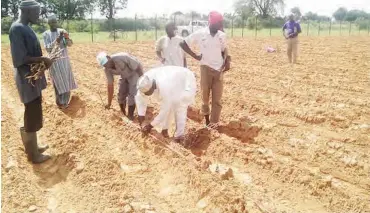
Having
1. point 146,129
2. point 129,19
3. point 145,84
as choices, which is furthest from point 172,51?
point 129,19

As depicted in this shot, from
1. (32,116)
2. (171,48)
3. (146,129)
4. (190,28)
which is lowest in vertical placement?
(146,129)

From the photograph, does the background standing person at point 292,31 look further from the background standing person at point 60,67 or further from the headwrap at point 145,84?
the headwrap at point 145,84

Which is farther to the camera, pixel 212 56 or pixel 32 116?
pixel 212 56

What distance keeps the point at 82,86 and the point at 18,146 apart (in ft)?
11.4

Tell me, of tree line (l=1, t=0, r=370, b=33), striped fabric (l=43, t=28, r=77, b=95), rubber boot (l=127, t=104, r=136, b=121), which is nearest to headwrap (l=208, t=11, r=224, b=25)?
rubber boot (l=127, t=104, r=136, b=121)

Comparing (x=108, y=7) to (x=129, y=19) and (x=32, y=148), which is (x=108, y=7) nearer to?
(x=129, y=19)

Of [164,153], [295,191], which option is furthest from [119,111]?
[295,191]

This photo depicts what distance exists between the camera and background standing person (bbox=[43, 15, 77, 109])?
20.9 feet

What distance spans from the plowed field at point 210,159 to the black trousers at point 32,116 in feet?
1.54

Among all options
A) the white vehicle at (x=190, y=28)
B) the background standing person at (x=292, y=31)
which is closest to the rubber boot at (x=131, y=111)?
the background standing person at (x=292, y=31)

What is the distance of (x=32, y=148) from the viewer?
15.3 feet

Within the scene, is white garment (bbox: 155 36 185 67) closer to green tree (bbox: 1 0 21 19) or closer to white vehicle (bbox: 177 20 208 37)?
white vehicle (bbox: 177 20 208 37)

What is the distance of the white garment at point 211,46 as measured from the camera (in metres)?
5.43

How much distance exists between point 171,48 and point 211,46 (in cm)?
78
